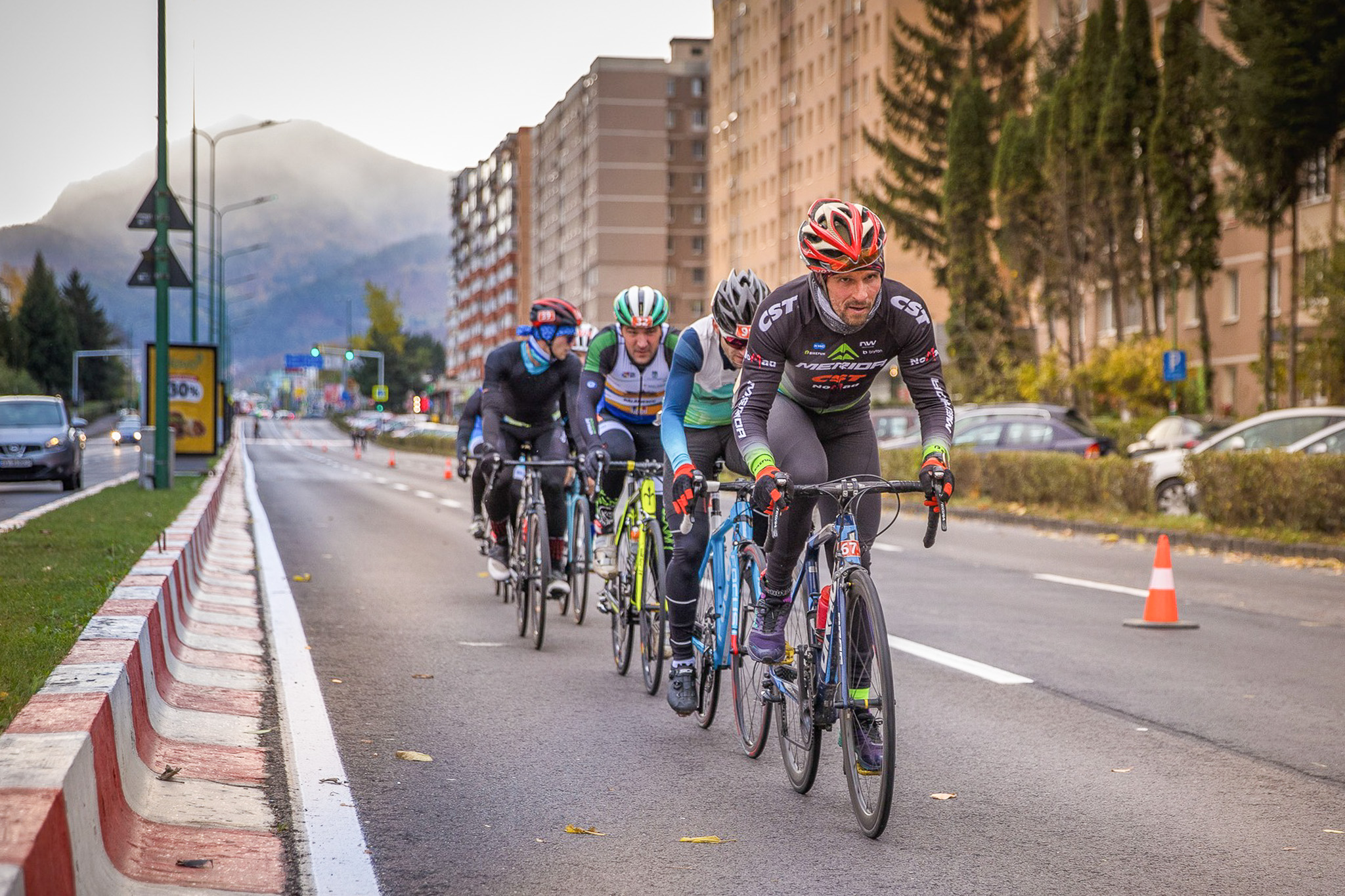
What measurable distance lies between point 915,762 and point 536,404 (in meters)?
5.09

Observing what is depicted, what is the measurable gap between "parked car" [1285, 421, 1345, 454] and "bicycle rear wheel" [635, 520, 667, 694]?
12491 millimetres

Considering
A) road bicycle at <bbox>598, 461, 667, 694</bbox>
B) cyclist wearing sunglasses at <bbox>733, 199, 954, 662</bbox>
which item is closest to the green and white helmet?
road bicycle at <bbox>598, 461, 667, 694</bbox>

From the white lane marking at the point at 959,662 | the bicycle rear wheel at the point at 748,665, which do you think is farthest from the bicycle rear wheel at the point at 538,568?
the bicycle rear wheel at the point at 748,665

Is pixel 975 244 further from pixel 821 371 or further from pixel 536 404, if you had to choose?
pixel 821 371

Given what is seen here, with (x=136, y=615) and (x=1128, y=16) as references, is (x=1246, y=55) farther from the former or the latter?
(x=136, y=615)

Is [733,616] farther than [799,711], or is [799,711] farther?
[733,616]

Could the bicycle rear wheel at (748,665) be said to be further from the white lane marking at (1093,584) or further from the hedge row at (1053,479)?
the hedge row at (1053,479)

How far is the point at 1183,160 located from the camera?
41.5m

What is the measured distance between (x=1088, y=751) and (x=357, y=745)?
9.72 ft

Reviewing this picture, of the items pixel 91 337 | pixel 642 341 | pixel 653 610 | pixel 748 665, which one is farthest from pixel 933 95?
pixel 91 337

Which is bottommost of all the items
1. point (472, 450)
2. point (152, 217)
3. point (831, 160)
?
point (472, 450)

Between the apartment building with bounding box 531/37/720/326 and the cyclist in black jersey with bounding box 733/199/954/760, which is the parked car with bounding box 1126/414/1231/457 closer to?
the cyclist in black jersey with bounding box 733/199/954/760

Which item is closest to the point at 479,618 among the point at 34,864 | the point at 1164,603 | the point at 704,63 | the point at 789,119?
the point at 1164,603

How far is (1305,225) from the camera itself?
3866cm
